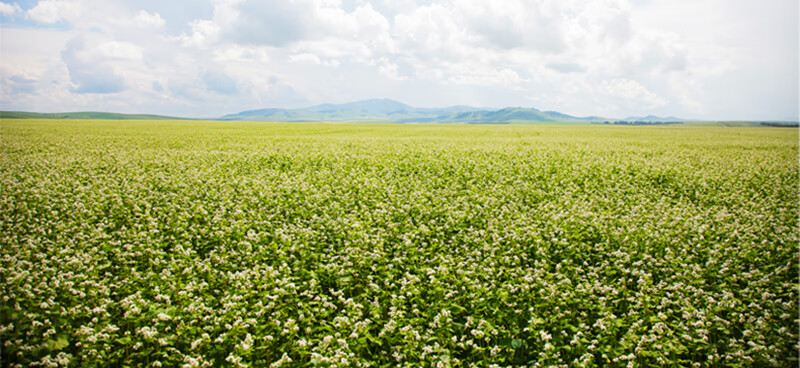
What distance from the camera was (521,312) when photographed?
648 cm

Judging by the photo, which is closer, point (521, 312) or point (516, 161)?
point (521, 312)

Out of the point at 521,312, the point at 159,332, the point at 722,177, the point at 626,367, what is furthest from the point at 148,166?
the point at 722,177

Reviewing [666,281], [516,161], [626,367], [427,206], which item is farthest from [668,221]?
[516,161]

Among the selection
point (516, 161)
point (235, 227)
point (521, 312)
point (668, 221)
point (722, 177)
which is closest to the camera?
point (521, 312)

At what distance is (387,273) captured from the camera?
740 centimetres

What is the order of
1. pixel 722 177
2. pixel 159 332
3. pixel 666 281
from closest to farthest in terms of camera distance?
1. pixel 159 332
2. pixel 666 281
3. pixel 722 177

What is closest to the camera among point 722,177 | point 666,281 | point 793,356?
point 793,356

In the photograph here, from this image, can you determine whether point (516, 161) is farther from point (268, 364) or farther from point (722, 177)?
point (268, 364)

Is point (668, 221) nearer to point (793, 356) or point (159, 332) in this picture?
point (793, 356)

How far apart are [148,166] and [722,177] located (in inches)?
1146

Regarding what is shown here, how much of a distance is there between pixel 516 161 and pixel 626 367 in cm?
1992

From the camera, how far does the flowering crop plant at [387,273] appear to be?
5305 mm

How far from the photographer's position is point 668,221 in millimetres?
11602

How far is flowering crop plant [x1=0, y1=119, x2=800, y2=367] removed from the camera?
5.30m
